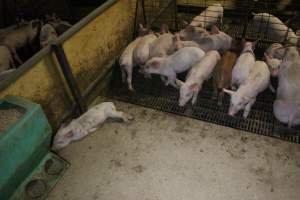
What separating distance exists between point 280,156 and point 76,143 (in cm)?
187

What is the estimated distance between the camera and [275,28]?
10.8 feet

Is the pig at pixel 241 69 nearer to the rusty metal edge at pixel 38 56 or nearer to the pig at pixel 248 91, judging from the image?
the pig at pixel 248 91

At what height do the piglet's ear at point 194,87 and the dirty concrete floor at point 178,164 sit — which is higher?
the piglet's ear at point 194,87

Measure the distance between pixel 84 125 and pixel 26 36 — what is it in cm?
184

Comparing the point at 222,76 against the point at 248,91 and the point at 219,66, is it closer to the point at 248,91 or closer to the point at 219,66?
the point at 219,66

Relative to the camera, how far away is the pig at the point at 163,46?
3.06 meters

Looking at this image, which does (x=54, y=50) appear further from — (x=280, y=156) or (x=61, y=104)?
(x=280, y=156)

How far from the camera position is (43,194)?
226 centimetres

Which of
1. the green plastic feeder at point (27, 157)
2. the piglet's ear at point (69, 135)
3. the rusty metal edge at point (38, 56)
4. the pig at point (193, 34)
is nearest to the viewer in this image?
the green plastic feeder at point (27, 157)

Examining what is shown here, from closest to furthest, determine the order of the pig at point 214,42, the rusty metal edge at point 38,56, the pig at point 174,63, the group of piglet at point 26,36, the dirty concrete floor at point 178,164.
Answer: the rusty metal edge at point 38,56 < the dirty concrete floor at point 178,164 < the pig at point 174,63 < the pig at point 214,42 < the group of piglet at point 26,36

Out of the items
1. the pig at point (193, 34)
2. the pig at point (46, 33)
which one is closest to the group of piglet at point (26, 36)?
the pig at point (46, 33)

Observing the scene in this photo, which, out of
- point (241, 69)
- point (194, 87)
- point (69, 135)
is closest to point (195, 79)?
point (194, 87)

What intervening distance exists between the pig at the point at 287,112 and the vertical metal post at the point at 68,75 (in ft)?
6.16

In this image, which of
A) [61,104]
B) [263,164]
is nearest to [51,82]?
[61,104]
